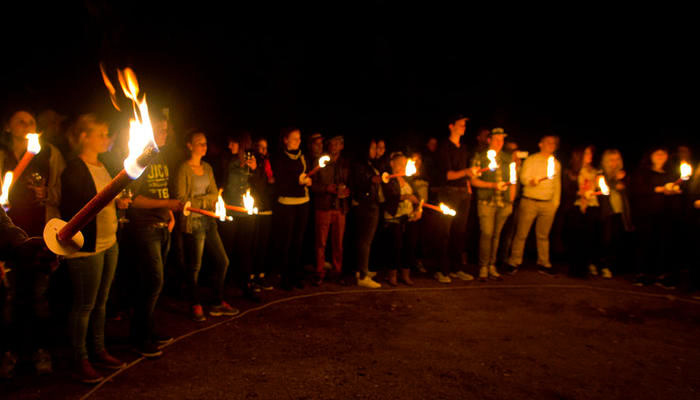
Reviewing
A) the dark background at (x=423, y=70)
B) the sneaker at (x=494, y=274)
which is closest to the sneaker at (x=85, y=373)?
the dark background at (x=423, y=70)

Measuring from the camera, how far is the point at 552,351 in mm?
4746

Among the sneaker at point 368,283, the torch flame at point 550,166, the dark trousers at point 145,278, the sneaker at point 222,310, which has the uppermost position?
the torch flame at point 550,166

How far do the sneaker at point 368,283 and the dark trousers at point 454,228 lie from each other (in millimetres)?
1373

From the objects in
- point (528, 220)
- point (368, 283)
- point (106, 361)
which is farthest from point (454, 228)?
point (106, 361)

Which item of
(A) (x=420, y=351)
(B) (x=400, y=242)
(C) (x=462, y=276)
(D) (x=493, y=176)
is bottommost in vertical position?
(A) (x=420, y=351)

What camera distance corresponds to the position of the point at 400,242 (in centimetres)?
749

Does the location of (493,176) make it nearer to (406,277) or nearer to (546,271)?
(546,271)

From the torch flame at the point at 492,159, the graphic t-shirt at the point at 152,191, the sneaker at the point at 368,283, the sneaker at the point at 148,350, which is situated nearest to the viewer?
the sneaker at the point at 148,350

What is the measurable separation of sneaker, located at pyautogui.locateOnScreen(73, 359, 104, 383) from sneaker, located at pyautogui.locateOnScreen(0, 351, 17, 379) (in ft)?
2.03

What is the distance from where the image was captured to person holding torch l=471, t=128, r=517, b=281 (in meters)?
7.94

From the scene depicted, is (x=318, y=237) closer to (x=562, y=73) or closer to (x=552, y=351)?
(x=552, y=351)

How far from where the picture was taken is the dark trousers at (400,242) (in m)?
7.49

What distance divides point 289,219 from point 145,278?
285 cm

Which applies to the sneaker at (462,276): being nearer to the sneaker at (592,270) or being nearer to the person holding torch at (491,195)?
the person holding torch at (491,195)
